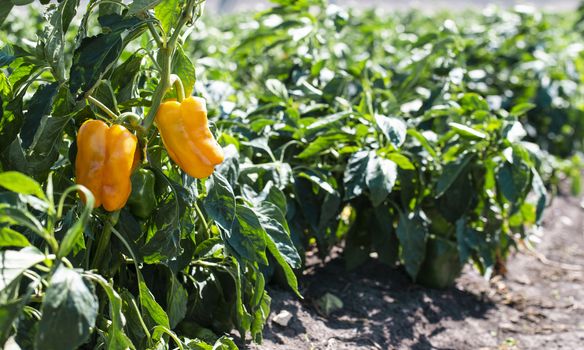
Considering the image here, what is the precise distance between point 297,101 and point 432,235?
0.82 meters

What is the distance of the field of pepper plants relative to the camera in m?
2.06

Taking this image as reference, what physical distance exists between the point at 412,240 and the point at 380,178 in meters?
0.42

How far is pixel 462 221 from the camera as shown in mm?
3506

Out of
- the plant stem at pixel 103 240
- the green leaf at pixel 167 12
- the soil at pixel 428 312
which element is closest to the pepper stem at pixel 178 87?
the green leaf at pixel 167 12

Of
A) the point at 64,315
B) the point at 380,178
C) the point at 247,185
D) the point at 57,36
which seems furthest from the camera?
the point at 380,178

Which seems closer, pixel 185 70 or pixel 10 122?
pixel 10 122

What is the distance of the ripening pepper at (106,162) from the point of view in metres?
2.06

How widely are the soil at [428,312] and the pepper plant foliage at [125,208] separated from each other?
0.46 metres

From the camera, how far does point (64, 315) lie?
1670mm

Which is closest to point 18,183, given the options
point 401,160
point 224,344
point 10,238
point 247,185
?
point 10,238

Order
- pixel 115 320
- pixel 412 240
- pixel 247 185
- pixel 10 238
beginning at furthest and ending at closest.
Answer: pixel 412 240, pixel 247 185, pixel 115 320, pixel 10 238

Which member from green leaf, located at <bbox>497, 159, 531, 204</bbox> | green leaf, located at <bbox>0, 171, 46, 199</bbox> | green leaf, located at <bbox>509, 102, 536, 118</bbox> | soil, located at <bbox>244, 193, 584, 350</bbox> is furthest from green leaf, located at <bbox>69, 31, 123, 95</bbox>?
green leaf, located at <bbox>509, 102, 536, 118</bbox>

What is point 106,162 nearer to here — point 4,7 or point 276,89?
point 4,7

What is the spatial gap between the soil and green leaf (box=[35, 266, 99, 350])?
114 cm
